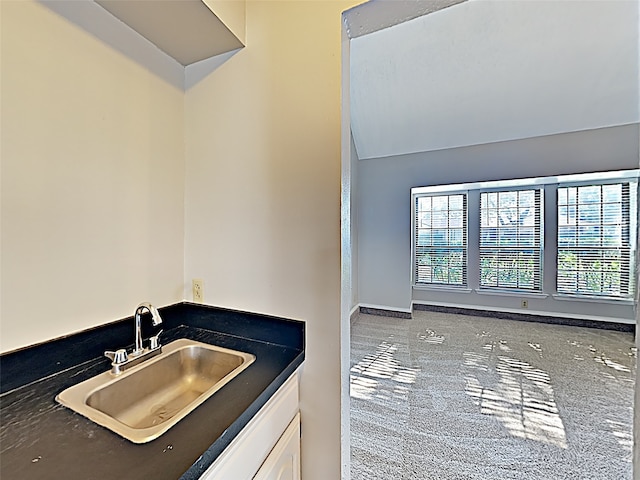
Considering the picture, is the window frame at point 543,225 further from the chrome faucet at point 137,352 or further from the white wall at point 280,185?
the chrome faucet at point 137,352

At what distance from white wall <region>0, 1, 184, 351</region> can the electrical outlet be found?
0.11 m

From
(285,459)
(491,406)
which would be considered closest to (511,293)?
(491,406)

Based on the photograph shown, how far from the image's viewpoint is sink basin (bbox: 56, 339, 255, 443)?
737 mm

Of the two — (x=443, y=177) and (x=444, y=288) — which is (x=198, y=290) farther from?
(x=444, y=288)

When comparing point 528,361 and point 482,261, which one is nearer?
point 528,361

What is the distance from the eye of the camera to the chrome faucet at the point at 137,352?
0.96 meters

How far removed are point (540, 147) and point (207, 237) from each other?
4.93 meters

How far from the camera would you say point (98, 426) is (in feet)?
2.26

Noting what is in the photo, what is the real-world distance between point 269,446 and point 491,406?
2162 millimetres

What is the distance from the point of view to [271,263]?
120cm

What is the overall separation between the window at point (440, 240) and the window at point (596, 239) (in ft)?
4.60

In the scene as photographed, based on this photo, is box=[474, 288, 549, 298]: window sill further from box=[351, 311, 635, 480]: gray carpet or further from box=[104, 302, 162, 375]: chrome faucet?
box=[104, 302, 162, 375]: chrome faucet

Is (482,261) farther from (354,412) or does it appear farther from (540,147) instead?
(354,412)

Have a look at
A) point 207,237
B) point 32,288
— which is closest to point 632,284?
point 207,237
